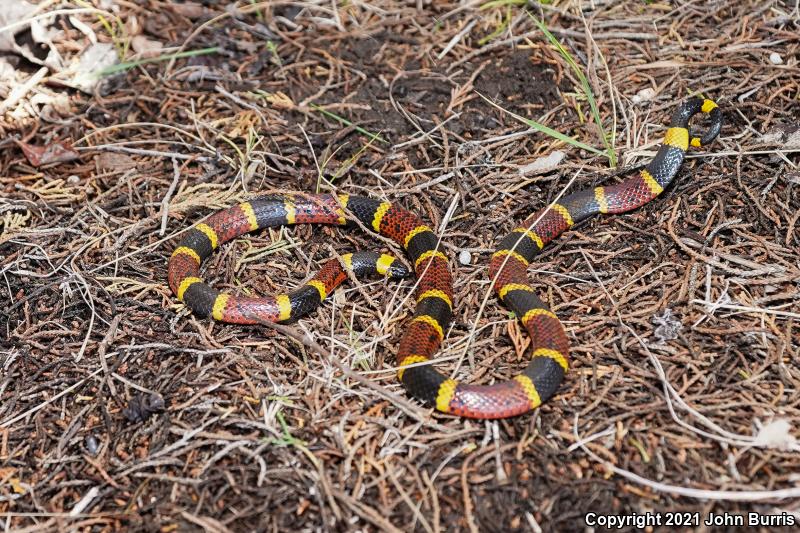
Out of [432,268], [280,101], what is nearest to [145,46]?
[280,101]

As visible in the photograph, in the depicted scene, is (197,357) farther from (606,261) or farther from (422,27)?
(422,27)

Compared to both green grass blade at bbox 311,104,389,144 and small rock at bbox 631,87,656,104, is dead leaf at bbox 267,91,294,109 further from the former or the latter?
small rock at bbox 631,87,656,104

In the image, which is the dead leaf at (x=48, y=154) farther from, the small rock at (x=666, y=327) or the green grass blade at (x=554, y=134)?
the small rock at (x=666, y=327)

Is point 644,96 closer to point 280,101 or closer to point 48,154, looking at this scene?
point 280,101

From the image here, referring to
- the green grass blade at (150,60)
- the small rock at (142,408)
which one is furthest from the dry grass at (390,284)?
the green grass blade at (150,60)

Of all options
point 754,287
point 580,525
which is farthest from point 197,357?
point 754,287

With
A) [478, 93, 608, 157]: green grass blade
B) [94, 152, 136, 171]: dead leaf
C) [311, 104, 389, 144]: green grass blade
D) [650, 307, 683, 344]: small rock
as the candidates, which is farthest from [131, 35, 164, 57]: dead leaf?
[650, 307, 683, 344]: small rock
